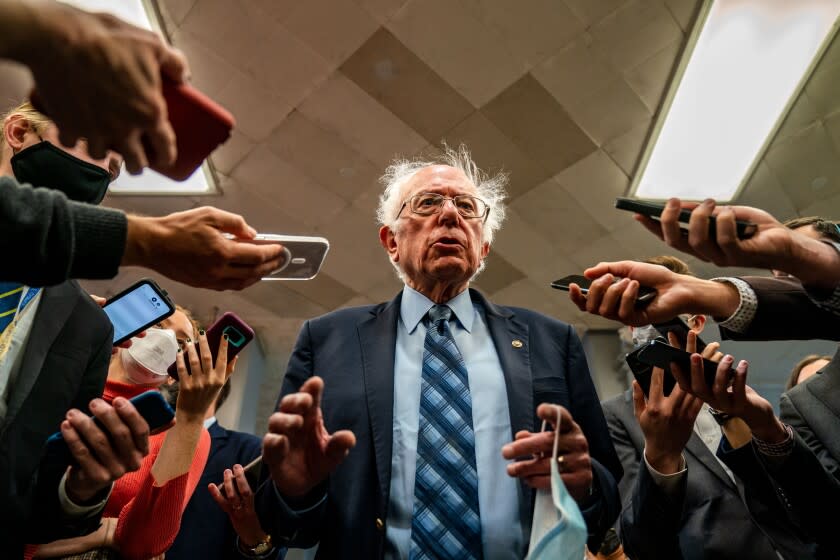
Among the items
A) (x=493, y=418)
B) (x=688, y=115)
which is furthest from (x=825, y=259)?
(x=688, y=115)

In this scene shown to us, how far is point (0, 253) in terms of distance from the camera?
852 mm

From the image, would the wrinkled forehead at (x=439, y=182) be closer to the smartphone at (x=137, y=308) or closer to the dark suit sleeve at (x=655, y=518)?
the smartphone at (x=137, y=308)

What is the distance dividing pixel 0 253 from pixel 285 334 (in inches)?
232

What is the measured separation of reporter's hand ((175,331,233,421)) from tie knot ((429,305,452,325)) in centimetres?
65

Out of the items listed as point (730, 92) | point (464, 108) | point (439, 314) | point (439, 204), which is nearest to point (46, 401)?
point (439, 314)

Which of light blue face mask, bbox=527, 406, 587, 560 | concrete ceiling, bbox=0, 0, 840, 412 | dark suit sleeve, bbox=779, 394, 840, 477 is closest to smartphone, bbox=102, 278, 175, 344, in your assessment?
light blue face mask, bbox=527, 406, 587, 560

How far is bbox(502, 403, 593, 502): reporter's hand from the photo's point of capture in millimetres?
915

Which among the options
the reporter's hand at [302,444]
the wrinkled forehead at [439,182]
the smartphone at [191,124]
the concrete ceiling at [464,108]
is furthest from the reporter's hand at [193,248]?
the concrete ceiling at [464,108]

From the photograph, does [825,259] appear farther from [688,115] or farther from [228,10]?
[228,10]

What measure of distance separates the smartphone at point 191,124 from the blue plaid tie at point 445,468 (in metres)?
0.76

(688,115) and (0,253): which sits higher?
(688,115)

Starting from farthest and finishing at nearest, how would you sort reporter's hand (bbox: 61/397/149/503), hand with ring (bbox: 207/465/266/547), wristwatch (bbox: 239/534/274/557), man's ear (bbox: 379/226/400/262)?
man's ear (bbox: 379/226/400/262) < wristwatch (bbox: 239/534/274/557) < hand with ring (bbox: 207/465/266/547) < reporter's hand (bbox: 61/397/149/503)

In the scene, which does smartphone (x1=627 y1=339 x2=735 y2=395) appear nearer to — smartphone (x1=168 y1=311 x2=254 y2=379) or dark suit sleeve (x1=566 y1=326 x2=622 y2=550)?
dark suit sleeve (x1=566 y1=326 x2=622 y2=550)

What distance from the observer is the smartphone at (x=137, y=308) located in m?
1.65
